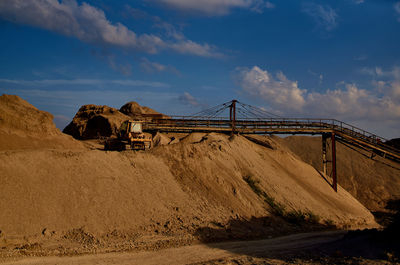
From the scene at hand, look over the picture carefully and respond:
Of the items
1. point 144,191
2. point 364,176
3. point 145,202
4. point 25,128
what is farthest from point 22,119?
point 364,176

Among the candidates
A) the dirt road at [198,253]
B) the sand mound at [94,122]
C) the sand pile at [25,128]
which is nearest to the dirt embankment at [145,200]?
the sand pile at [25,128]

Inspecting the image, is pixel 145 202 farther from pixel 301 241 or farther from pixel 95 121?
pixel 95 121

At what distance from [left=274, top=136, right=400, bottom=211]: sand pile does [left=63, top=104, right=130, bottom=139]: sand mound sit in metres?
30.3

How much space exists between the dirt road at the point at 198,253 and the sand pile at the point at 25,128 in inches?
621

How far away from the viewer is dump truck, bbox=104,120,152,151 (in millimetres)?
28878

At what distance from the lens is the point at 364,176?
149 feet

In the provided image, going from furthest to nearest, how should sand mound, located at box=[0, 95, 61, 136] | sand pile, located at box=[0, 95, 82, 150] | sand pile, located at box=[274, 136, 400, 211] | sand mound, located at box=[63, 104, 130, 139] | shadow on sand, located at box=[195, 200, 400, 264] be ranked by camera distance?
sand pile, located at box=[274, 136, 400, 211], sand mound, located at box=[63, 104, 130, 139], sand mound, located at box=[0, 95, 61, 136], sand pile, located at box=[0, 95, 82, 150], shadow on sand, located at box=[195, 200, 400, 264]

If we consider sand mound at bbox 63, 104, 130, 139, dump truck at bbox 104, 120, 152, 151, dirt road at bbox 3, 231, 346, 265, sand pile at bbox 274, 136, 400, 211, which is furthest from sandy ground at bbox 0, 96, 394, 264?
sand pile at bbox 274, 136, 400, 211

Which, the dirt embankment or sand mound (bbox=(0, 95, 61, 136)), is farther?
sand mound (bbox=(0, 95, 61, 136))

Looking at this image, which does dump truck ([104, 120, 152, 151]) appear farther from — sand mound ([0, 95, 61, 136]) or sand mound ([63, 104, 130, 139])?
sand mound ([63, 104, 130, 139])

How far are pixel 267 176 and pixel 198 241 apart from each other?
12.2m

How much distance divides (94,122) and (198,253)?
3112 cm

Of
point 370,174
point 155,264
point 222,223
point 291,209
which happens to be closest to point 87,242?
point 155,264

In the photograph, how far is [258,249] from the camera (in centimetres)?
1634
